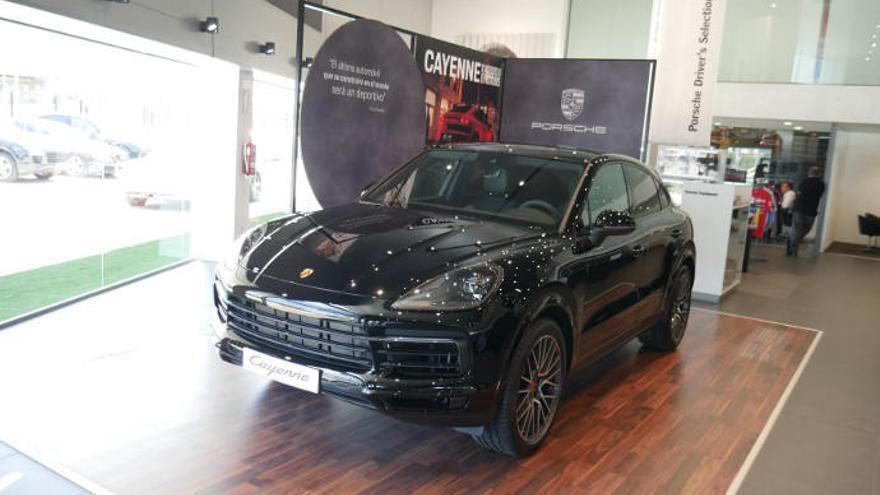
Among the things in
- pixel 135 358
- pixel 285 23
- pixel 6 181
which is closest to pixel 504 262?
pixel 135 358

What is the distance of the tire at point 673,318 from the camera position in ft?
16.1

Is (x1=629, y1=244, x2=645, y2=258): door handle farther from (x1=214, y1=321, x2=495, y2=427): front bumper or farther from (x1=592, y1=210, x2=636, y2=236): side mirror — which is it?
(x1=214, y1=321, x2=495, y2=427): front bumper

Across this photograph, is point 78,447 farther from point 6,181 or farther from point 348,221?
point 6,181

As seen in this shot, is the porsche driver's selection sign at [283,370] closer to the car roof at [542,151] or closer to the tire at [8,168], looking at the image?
Result: the car roof at [542,151]

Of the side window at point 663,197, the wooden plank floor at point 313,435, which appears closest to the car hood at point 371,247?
the wooden plank floor at point 313,435

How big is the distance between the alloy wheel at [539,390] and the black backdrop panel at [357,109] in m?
2.13

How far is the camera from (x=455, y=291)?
2832 millimetres

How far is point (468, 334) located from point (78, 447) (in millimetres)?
1770

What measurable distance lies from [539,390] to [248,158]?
5.35 metres

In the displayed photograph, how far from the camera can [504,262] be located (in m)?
3.05

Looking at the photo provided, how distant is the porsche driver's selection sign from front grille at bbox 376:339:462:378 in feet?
0.98

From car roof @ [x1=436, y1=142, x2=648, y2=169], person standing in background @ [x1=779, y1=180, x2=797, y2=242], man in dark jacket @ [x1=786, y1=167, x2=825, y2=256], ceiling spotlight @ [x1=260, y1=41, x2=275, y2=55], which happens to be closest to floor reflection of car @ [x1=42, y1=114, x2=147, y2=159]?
ceiling spotlight @ [x1=260, y1=41, x2=275, y2=55]

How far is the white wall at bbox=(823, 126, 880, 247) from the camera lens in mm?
14445

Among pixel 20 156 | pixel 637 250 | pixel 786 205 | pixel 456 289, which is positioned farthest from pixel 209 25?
pixel 786 205
